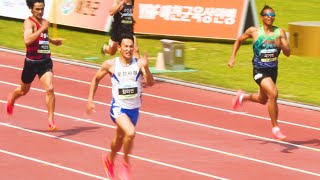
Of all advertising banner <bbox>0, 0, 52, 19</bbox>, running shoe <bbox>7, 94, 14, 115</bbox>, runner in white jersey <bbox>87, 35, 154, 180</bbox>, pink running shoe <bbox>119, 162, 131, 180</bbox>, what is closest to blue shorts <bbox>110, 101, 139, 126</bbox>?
runner in white jersey <bbox>87, 35, 154, 180</bbox>

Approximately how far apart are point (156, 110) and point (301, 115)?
2630 mm

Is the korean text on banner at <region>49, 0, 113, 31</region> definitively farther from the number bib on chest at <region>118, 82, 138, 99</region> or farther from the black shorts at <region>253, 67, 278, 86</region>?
the number bib on chest at <region>118, 82, 138, 99</region>

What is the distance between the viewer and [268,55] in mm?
13516

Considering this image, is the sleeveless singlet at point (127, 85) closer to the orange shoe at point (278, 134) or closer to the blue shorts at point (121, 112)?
the blue shorts at point (121, 112)

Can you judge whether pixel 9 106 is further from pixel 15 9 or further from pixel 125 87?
pixel 15 9

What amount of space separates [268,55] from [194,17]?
9.77m

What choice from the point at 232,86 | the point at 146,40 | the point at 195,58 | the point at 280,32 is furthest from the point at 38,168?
the point at 146,40

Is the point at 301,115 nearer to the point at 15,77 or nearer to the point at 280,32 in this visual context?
the point at 280,32

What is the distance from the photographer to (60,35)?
2448 cm

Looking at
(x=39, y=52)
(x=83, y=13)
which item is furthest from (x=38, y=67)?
(x=83, y=13)

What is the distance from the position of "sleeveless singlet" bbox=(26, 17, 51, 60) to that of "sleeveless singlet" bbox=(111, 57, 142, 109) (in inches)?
131

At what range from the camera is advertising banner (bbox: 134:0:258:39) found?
22.8 m

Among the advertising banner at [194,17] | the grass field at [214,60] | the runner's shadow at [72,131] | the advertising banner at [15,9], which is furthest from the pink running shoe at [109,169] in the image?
the advertising banner at [15,9]

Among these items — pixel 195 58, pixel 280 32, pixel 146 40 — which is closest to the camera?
pixel 280 32
